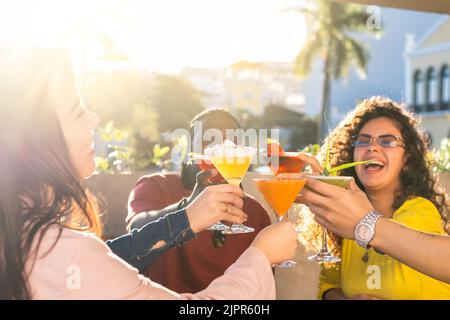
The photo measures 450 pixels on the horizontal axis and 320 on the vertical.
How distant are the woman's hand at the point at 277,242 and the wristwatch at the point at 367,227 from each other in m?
0.64

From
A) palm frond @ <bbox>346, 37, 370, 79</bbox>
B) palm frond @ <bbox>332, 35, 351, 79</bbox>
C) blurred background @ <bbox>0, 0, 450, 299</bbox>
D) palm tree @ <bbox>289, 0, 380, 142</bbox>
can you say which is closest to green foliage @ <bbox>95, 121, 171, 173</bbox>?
blurred background @ <bbox>0, 0, 450, 299</bbox>

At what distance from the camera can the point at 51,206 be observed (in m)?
1.82

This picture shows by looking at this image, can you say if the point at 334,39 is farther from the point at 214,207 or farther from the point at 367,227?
the point at 214,207

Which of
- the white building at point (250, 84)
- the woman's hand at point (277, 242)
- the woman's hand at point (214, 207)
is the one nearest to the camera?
the woman's hand at point (277, 242)

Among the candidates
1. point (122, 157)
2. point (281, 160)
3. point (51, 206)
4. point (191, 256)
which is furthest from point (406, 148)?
point (122, 157)

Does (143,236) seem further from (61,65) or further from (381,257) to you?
(381,257)

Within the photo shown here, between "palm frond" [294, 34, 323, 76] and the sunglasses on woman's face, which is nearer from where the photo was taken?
the sunglasses on woman's face

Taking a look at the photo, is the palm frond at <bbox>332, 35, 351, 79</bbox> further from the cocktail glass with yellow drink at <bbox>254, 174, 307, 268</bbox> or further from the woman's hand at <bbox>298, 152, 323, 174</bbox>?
the cocktail glass with yellow drink at <bbox>254, 174, 307, 268</bbox>

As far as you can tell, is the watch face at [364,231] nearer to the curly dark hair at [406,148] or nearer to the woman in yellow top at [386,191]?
the woman in yellow top at [386,191]

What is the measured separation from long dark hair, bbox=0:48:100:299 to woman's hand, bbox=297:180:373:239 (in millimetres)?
1044

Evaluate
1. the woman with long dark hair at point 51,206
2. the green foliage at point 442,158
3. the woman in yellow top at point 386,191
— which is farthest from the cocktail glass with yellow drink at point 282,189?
the green foliage at point 442,158

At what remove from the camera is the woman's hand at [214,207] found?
2.38 m

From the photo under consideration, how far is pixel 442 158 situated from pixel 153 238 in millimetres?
3905

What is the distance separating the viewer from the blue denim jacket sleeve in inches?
96.0
